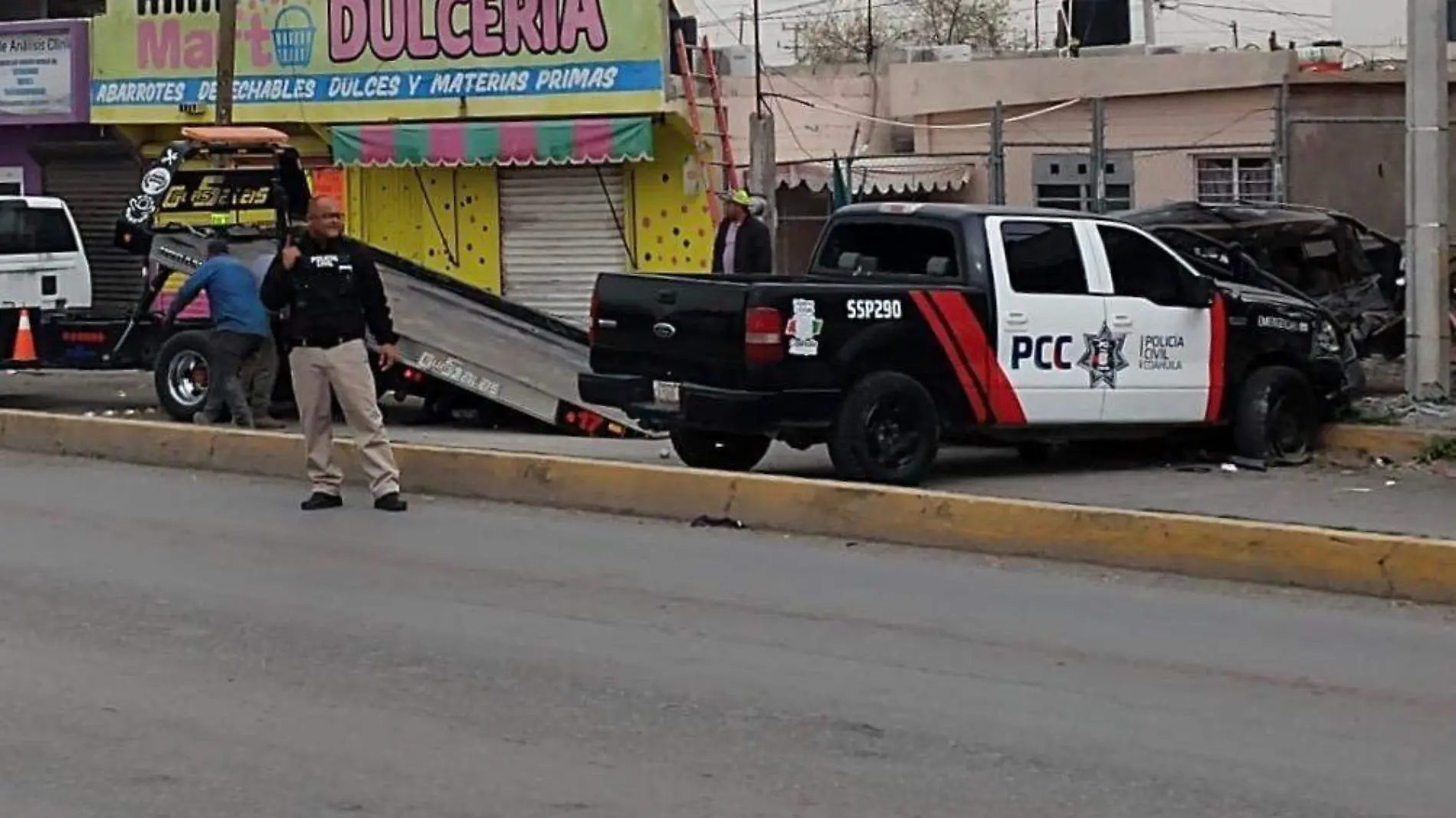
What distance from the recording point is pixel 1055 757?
7.36 meters

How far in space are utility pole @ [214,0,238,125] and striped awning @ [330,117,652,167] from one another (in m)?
1.69

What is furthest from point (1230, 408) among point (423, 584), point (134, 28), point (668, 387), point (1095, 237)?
point (134, 28)

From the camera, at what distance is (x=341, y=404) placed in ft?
43.8

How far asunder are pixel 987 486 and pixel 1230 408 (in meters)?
2.14

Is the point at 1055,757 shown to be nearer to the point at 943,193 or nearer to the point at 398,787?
the point at 398,787

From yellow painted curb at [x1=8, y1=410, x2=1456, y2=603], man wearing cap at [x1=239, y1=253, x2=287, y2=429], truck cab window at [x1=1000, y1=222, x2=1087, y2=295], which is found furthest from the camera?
man wearing cap at [x1=239, y1=253, x2=287, y2=429]

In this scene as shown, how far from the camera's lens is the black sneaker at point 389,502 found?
13414mm

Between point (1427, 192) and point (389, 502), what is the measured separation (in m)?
8.15

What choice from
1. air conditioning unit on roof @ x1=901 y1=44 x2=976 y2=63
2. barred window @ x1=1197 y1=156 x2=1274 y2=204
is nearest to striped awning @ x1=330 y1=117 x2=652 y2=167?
air conditioning unit on roof @ x1=901 y1=44 x2=976 y2=63

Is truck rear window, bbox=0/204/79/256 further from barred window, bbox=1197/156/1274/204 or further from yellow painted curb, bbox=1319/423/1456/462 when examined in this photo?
yellow painted curb, bbox=1319/423/1456/462

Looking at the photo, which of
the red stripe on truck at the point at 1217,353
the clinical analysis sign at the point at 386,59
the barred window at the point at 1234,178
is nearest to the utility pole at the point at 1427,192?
the red stripe on truck at the point at 1217,353

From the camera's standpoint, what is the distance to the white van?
70.6 ft

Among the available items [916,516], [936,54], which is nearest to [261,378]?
[916,516]

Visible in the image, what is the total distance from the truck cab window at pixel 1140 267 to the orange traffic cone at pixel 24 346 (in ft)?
35.9
